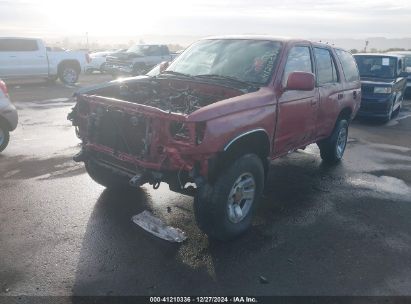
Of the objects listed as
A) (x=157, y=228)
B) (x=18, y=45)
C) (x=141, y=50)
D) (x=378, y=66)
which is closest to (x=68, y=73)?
(x=18, y=45)

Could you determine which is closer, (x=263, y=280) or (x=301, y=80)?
(x=263, y=280)

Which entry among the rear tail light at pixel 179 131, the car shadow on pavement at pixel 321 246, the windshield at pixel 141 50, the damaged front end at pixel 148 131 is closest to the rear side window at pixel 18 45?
the windshield at pixel 141 50

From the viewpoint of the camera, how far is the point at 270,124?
4422 millimetres

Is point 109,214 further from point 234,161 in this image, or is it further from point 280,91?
point 280,91

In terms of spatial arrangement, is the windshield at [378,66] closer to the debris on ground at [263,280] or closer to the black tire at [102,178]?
the black tire at [102,178]

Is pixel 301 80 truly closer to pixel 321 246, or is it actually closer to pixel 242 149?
pixel 242 149

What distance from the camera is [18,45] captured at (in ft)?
49.0

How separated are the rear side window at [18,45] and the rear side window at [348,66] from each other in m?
12.9

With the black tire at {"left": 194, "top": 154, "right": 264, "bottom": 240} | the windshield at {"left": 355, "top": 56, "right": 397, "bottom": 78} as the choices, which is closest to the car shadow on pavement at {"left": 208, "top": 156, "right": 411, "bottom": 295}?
the black tire at {"left": 194, "top": 154, "right": 264, "bottom": 240}

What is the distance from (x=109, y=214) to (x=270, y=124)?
223cm

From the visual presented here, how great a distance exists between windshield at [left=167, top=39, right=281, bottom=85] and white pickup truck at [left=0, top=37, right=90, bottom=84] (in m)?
11.7

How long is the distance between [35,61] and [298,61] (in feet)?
43.8

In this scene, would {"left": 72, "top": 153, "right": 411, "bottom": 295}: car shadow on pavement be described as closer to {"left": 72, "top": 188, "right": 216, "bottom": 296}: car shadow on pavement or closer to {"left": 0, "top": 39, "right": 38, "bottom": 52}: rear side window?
{"left": 72, "top": 188, "right": 216, "bottom": 296}: car shadow on pavement

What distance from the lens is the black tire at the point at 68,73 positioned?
16.9 m
